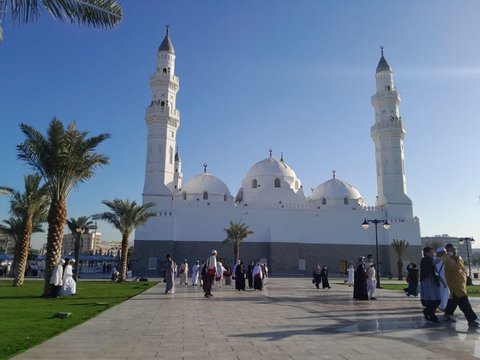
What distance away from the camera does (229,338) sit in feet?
19.6

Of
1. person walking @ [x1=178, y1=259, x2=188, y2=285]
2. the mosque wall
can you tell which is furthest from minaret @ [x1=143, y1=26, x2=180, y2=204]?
person walking @ [x1=178, y1=259, x2=188, y2=285]

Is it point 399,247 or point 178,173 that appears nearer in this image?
point 399,247

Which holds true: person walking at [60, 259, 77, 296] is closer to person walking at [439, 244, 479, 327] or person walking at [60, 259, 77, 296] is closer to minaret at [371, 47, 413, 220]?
person walking at [439, 244, 479, 327]

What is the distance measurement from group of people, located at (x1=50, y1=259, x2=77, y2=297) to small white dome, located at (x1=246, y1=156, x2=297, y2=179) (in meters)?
30.6

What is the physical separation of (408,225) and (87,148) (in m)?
33.1

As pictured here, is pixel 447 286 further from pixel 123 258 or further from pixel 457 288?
pixel 123 258

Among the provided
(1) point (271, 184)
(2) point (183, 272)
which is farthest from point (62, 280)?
(1) point (271, 184)

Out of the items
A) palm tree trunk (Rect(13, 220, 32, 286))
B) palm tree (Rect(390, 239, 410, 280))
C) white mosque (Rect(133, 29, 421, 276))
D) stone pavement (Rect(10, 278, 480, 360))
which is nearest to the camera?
stone pavement (Rect(10, 278, 480, 360))

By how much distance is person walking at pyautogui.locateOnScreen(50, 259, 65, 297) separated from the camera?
13.7 metres

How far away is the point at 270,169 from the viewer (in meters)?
43.8

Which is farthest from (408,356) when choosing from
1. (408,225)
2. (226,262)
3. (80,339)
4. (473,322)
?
(408,225)

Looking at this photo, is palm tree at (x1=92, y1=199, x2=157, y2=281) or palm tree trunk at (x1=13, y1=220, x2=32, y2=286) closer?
palm tree trunk at (x1=13, y1=220, x2=32, y2=286)

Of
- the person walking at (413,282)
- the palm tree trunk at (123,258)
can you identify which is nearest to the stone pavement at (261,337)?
the person walking at (413,282)

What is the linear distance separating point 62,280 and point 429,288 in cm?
1152
